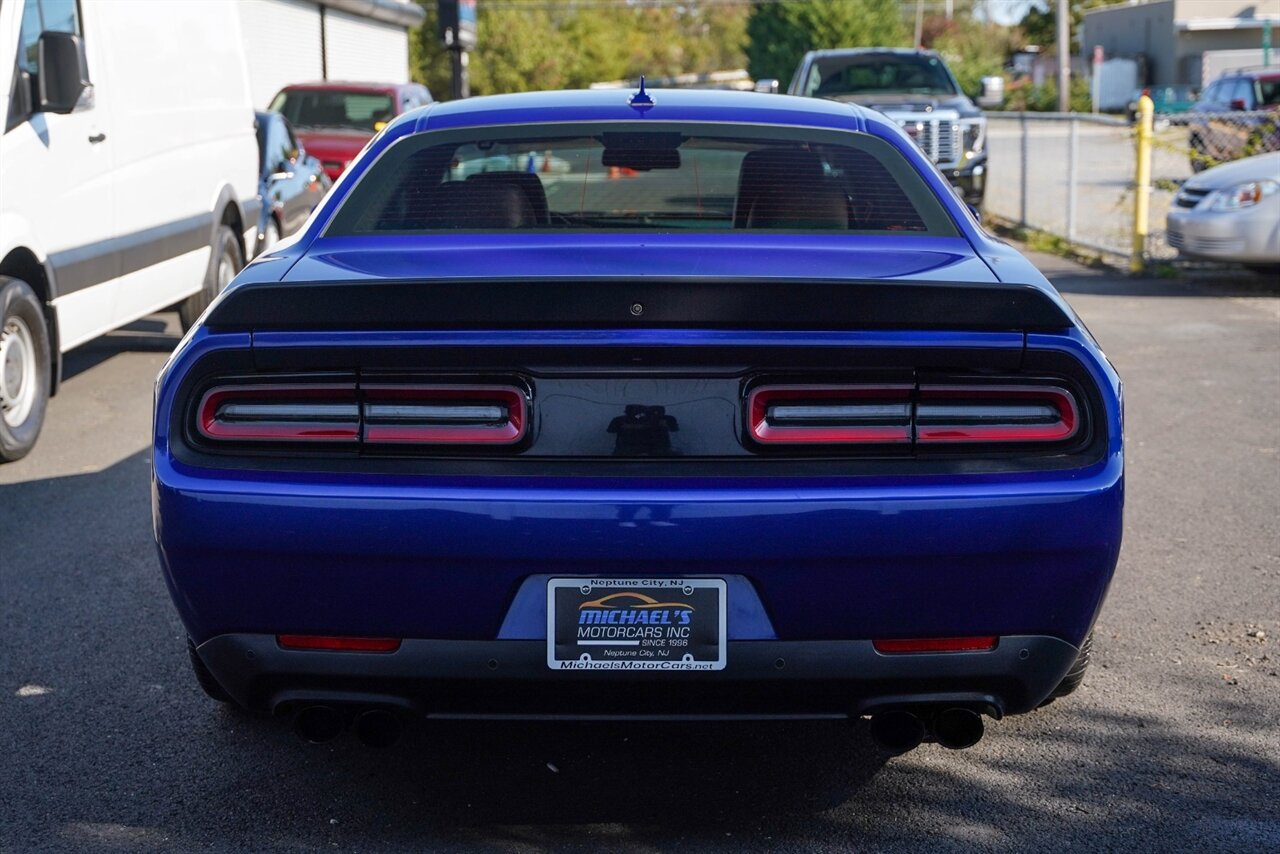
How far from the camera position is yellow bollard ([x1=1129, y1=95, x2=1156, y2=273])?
14075 mm

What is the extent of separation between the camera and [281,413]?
3.15m

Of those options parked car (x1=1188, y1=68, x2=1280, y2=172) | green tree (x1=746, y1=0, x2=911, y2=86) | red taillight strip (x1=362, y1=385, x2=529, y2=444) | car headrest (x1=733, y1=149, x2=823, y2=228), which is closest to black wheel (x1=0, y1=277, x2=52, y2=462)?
car headrest (x1=733, y1=149, x2=823, y2=228)

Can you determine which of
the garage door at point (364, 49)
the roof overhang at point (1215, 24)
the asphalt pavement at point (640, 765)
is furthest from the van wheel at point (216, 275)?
the roof overhang at point (1215, 24)

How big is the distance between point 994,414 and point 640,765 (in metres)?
1.29

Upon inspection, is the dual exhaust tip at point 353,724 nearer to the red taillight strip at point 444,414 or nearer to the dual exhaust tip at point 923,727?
the red taillight strip at point 444,414

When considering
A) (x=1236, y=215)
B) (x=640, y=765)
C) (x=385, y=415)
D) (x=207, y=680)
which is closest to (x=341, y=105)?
(x=1236, y=215)

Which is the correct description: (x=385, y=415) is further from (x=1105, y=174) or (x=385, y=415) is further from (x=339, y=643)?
(x=1105, y=174)

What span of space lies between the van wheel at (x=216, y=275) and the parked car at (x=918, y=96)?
27.9 ft

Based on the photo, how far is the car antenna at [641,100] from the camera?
14.6ft

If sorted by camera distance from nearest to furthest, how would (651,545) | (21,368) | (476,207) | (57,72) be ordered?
1. (651,545)
2. (476,207)
3. (57,72)
4. (21,368)

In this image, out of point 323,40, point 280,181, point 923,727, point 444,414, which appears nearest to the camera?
point 444,414

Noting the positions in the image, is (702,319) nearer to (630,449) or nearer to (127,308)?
(630,449)

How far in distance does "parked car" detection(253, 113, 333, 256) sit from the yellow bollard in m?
7.25

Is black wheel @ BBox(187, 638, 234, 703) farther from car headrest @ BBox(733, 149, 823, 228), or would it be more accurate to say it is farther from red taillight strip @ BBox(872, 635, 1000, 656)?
car headrest @ BBox(733, 149, 823, 228)
